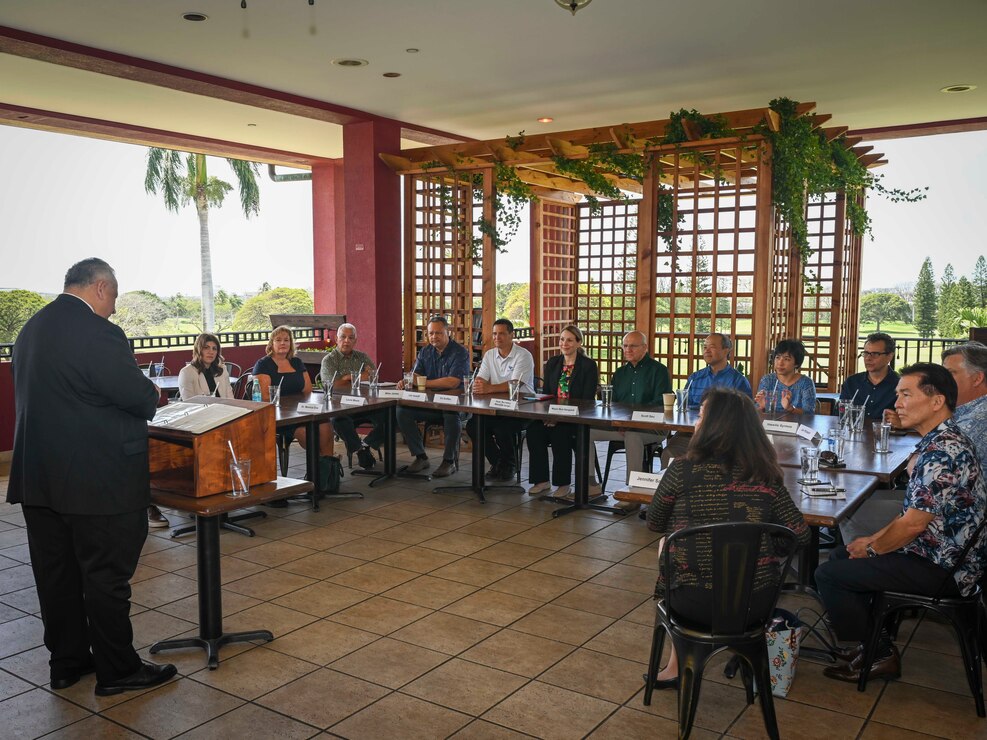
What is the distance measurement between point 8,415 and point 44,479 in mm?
5552

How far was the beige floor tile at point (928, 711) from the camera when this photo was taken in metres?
2.96

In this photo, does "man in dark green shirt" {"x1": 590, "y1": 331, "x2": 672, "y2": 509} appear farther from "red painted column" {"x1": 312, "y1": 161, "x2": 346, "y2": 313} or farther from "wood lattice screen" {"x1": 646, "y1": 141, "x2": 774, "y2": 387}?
"red painted column" {"x1": 312, "y1": 161, "x2": 346, "y2": 313}

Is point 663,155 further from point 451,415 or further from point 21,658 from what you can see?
point 21,658

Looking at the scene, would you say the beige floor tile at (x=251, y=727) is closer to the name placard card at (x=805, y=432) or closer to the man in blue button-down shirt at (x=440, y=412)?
the name placard card at (x=805, y=432)

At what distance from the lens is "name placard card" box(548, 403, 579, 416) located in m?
5.75

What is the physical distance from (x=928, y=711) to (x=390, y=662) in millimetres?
2141

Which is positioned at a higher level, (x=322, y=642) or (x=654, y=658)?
(x=654, y=658)

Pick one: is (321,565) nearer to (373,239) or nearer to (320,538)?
(320,538)

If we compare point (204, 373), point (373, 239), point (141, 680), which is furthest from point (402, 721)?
point (373, 239)

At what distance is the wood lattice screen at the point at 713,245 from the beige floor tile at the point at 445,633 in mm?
3986

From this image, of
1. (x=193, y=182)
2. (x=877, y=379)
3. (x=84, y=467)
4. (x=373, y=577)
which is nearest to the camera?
(x=84, y=467)

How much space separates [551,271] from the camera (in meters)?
11.8

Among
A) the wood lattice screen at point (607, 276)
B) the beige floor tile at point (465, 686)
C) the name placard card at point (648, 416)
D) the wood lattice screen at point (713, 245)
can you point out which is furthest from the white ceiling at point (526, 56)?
the beige floor tile at point (465, 686)

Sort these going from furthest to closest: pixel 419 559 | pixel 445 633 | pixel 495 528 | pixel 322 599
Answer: pixel 495 528 → pixel 419 559 → pixel 322 599 → pixel 445 633
